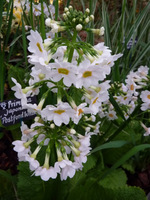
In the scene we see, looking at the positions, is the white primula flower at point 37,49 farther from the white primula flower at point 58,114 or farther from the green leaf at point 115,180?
the green leaf at point 115,180

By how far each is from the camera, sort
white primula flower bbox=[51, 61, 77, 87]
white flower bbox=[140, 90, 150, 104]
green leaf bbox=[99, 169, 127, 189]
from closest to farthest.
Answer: white primula flower bbox=[51, 61, 77, 87] < white flower bbox=[140, 90, 150, 104] < green leaf bbox=[99, 169, 127, 189]

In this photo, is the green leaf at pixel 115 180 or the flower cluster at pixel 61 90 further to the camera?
the green leaf at pixel 115 180

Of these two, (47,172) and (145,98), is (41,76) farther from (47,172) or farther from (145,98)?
(145,98)

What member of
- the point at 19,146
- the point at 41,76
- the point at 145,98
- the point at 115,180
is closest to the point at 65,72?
the point at 41,76

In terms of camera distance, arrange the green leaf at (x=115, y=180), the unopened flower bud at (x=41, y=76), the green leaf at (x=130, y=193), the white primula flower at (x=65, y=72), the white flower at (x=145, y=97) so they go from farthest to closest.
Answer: the green leaf at (x=115, y=180) → the white flower at (x=145, y=97) → the green leaf at (x=130, y=193) → the unopened flower bud at (x=41, y=76) → the white primula flower at (x=65, y=72)

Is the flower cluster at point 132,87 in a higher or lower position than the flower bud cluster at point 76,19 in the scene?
lower

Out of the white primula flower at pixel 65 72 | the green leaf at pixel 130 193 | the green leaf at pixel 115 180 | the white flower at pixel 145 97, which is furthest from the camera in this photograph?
the green leaf at pixel 115 180

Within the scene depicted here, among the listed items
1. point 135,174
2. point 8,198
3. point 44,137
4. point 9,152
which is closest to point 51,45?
point 44,137

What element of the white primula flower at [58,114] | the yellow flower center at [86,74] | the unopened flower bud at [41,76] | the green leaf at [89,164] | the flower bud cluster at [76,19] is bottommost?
the green leaf at [89,164]

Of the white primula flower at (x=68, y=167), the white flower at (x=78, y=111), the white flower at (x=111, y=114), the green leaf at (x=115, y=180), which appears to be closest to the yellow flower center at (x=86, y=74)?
the white flower at (x=78, y=111)

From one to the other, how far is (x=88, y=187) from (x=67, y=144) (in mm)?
491

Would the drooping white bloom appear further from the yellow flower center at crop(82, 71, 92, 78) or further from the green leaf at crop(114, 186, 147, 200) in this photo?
the yellow flower center at crop(82, 71, 92, 78)

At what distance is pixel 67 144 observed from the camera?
3.58ft

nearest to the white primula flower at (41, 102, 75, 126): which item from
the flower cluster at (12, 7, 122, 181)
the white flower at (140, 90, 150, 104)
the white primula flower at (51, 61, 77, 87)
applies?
the flower cluster at (12, 7, 122, 181)
